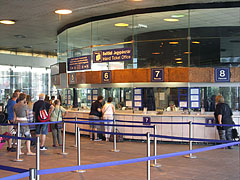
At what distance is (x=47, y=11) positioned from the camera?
13641 millimetres

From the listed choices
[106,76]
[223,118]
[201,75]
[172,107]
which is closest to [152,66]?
[172,107]

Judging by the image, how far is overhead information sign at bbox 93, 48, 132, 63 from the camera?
14215 millimetres

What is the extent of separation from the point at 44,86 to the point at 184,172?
26337mm

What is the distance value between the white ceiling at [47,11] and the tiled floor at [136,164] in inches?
185

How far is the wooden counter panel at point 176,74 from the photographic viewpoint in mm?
13344

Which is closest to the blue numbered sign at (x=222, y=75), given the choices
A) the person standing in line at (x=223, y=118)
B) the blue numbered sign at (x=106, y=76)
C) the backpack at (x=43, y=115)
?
the person standing in line at (x=223, y=118)

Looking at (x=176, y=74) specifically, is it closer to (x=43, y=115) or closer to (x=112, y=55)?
(x=112, y=55)

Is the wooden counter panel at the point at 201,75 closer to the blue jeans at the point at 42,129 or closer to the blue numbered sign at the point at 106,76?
the blue numbered sign at the point at 106,76

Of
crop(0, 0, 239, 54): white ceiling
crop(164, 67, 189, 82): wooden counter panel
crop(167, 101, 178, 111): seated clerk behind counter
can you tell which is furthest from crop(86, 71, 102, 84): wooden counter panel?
crop(167, 101, 178, 111): seated clerk behind counter

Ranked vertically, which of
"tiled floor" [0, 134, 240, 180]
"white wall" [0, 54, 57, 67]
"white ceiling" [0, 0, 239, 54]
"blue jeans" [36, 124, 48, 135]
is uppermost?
"white ceiling" [0, 0, 239, 54]

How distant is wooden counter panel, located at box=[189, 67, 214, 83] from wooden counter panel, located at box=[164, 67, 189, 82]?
0.18m

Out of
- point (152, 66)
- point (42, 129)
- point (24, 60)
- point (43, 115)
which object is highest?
point (24, 60)

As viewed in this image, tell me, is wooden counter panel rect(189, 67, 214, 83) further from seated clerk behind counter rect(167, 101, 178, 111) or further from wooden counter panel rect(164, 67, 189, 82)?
seated clerk behind counter rect(167, 101, 178, 111)

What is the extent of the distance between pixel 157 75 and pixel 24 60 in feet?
59.9
